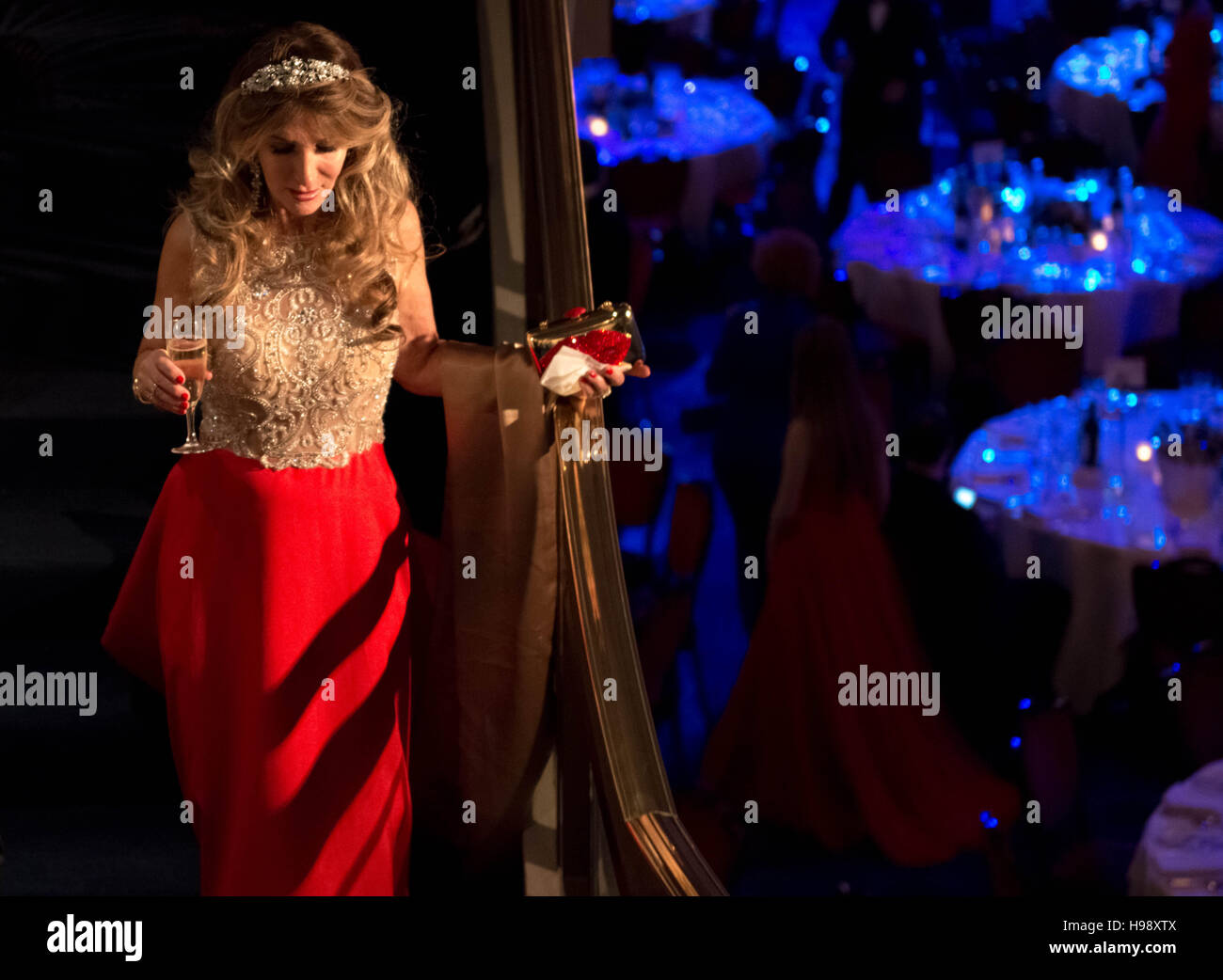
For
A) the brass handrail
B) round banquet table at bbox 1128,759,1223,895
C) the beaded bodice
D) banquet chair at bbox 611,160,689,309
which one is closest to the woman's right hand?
the beaded bodice

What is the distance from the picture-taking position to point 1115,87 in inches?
131

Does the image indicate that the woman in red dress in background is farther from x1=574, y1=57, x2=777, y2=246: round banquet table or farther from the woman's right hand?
x1=574, y1=57, x2=777, y2=246: round banquet table

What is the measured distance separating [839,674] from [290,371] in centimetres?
153

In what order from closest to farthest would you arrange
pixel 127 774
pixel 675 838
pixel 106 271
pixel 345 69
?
pixel 345 69 → pixel 675 838 → pixel 127 774 → pixel 106 271

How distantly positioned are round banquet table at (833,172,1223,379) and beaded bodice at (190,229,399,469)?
1274 mm

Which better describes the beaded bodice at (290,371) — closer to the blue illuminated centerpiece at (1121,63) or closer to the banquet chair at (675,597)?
the banquet chair at (675,597)

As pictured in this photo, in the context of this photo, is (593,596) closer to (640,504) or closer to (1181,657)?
(640,504)

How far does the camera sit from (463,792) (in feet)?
9.69

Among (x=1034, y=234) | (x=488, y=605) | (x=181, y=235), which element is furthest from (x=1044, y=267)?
(x=181, y=235)

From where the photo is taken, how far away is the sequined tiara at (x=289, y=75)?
98.0 inches

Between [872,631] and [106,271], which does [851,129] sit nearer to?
[872,631]

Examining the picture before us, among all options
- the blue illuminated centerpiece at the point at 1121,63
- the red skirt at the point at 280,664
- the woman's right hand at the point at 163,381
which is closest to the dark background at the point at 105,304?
the red skirt at the point at 280,664

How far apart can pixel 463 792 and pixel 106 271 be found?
4.72 ft

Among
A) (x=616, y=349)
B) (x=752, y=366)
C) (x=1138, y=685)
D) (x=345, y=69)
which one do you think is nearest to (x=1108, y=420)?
(x=1138, y=685)
